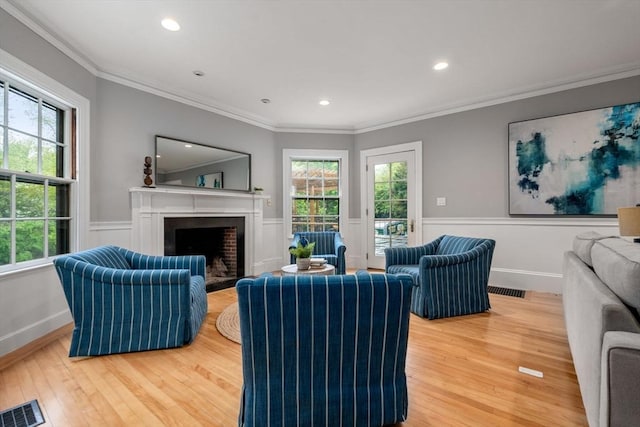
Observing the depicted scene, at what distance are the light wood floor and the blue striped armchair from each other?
354 millimetres

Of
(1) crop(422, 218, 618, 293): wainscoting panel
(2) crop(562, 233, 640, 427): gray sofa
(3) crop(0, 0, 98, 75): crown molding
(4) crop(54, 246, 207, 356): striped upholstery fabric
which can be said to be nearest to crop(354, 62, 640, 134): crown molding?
(1) crop(422, 218, 618, 293): wainscoting panel

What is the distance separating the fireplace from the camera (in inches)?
160

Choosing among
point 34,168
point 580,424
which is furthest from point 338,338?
point 34,168

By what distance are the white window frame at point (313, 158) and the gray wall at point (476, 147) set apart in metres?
1.04

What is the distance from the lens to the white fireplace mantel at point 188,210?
3430 mm

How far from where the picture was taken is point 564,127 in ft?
11.6

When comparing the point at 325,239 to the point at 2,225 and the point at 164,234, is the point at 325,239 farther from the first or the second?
the point at 2,225

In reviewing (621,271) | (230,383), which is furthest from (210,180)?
(621,271)

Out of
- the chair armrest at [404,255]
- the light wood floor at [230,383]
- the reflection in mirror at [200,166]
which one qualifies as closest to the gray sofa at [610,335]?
the light wood floor at [230,383]

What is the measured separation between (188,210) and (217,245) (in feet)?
3.08

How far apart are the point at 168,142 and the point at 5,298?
220 cm

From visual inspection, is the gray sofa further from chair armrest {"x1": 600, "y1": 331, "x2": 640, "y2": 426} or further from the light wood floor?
the light wood floor

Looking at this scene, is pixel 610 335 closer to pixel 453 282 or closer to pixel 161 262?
pixel 453 282

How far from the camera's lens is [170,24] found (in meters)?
2.46
